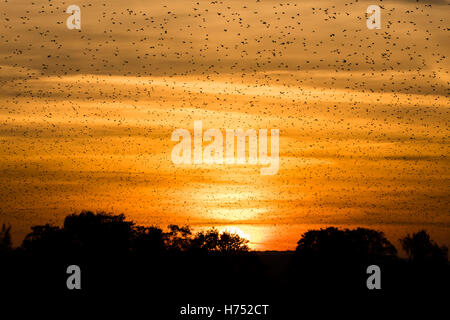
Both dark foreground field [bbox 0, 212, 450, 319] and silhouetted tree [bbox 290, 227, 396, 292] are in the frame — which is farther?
silhouetted tree [bbox 290, 227, 396, 292]

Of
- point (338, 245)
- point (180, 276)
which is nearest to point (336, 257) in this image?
point (338, 245)

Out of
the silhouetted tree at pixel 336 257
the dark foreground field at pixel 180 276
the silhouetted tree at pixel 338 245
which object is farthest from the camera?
the silhouetted tree at pixel 338 245

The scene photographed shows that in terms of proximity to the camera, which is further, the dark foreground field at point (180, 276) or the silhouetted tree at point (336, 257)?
the silhouetted tree at point (336, 257)

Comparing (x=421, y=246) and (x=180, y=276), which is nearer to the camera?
(x=180, y=276)

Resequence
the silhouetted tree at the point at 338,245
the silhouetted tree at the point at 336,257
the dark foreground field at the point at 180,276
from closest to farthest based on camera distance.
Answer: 1. the dark foreground field at the point at 180,276
2. the silhouetted tree at the point at 336,257
3. the silhouetted tree at the point at 338,245

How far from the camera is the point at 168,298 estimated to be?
7469 centimetres

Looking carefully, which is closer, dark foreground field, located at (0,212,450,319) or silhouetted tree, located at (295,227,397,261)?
dark foreground field, located at (0,212,450,319)

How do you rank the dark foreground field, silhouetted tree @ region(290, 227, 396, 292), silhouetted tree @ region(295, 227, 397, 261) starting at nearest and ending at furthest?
the dark foreground field → silhouetted tree @ region(290, 227, 396, 292) → silhouetted tree @ region(295, 227, 397, 261)

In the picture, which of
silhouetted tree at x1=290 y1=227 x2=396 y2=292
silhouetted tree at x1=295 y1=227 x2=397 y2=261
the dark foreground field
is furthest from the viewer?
silhouetted tree at x1=295 y1=227 x2=397 y2=261

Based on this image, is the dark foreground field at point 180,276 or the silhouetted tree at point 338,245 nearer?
the dark foreground field at point 180,276

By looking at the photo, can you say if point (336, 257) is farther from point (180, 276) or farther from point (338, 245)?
point (180, 276)

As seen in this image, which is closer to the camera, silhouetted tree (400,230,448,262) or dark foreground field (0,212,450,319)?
dark foreground field (0,212,450,319)

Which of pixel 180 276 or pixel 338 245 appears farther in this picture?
pixel 338 245
